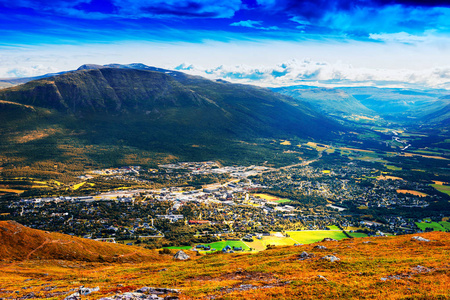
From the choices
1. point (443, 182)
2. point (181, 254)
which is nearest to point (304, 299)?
point (181, 254)

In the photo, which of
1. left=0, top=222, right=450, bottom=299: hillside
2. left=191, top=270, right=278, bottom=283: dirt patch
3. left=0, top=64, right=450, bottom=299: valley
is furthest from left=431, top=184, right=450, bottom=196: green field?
left=191, top=270, right=278, bottom=283: dirt patch

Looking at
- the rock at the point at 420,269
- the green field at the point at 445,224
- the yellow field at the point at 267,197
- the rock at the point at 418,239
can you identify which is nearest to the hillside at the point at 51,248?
the rock at the point at 420,269

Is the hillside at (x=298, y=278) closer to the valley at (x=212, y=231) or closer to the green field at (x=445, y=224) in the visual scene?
the valley at (x=212, y=231)

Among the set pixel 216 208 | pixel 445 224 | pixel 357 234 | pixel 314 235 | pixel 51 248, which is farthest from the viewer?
pixel 216 208

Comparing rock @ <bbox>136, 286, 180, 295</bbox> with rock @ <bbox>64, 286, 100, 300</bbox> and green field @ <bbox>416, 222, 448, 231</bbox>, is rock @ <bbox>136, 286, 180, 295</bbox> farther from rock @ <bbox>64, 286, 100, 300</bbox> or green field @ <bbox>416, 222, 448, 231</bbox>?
green field @ <bbox>416, 222, 448, 231</bbox>

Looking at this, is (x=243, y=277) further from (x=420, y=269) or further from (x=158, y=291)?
(x=420, y=269)

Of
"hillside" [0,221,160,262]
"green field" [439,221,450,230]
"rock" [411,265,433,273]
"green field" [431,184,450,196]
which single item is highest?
"rock" [411,265,433,273]

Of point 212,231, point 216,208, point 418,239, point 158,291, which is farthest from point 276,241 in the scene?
point 158,291
